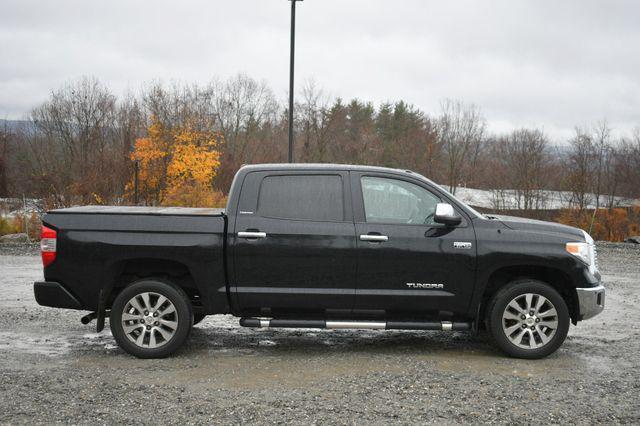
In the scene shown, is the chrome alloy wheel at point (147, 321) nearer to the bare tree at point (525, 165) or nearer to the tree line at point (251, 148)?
the tree line at point (251, 148)

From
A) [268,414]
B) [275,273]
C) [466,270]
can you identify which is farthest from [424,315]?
[268,414]

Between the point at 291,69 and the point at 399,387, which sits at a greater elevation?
the point at 291,69

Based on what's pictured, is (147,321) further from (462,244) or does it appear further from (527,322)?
(527,322)

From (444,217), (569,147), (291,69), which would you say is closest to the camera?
(444,217)

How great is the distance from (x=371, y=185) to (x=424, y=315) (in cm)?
142

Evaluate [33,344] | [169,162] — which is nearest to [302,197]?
[33,344]

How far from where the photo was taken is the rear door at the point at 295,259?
253 inches

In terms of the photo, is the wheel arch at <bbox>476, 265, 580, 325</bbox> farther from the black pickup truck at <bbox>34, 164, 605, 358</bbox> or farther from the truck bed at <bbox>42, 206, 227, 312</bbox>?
the truck bed at <bbox>42, 206, 227, 312</bbox>

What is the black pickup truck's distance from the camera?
6.44 metres

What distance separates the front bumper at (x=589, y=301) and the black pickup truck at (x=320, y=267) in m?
0.01

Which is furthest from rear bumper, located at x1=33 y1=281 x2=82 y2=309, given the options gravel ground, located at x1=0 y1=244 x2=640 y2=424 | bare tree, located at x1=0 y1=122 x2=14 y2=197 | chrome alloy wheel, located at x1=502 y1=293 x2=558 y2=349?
bare tree, located at x1=0 y1=122 x2=14 y2=197

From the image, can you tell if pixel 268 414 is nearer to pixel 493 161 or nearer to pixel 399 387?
pixel 399 387

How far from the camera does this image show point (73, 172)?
30.5 m

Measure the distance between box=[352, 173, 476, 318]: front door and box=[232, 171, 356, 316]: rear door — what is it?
0.52ft
